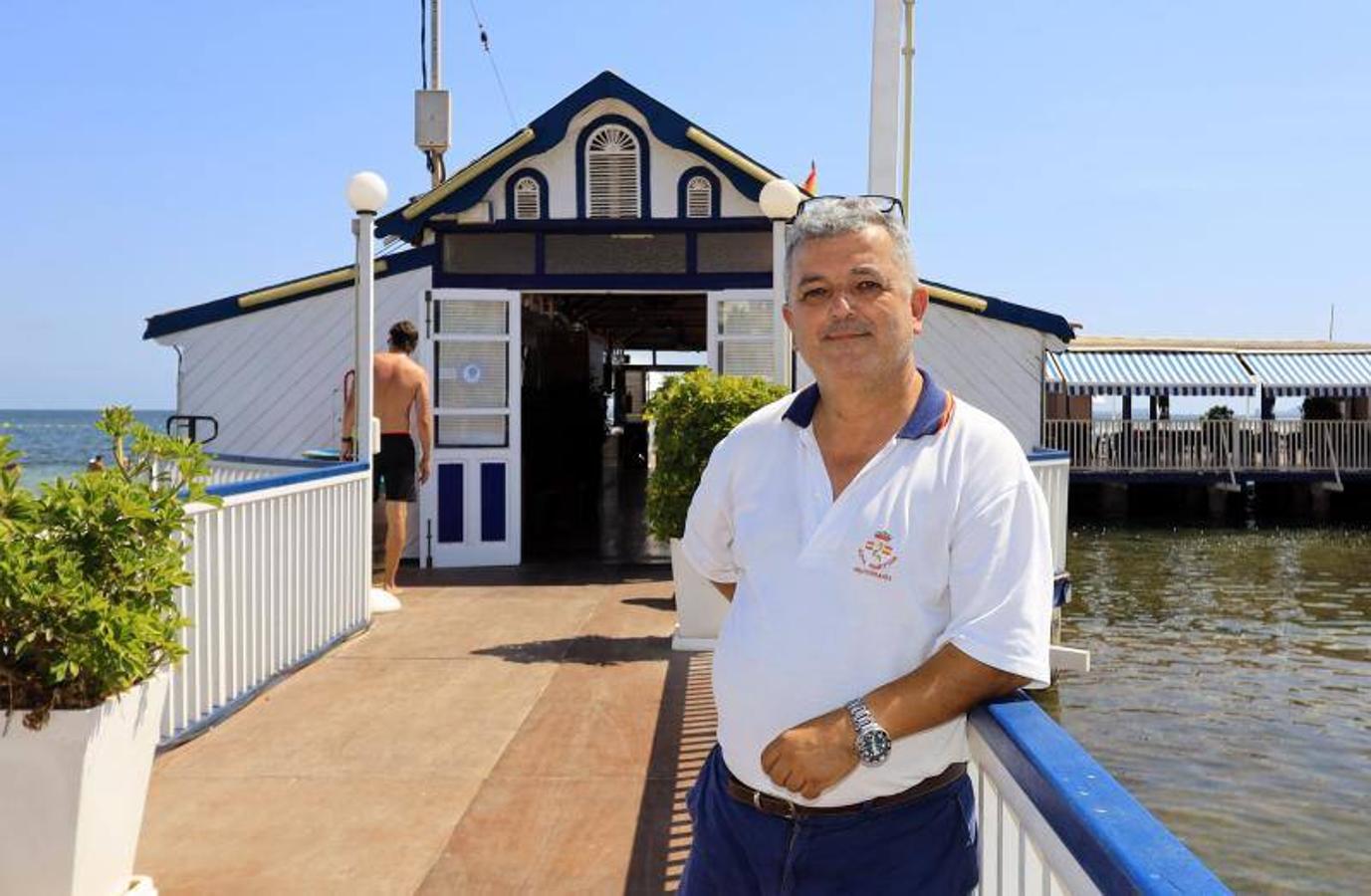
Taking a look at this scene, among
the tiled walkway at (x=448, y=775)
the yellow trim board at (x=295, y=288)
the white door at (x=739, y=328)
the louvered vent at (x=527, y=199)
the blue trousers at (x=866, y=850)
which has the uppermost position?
the louvered vent at (x=527, y=199)

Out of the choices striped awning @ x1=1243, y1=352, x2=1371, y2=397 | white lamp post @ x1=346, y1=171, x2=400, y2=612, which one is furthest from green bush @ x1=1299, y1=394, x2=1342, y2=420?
white lamp post @ x1=346, y1=171, x2=400, y2=612

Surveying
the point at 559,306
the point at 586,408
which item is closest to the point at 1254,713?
the point at 559,306

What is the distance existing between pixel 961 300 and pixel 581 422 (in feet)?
28.5

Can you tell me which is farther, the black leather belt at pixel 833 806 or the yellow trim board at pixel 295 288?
the yellow trim board at pixel 295 288

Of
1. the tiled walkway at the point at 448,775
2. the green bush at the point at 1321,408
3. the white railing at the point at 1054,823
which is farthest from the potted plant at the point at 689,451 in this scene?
the green bush at the point at 1321,408

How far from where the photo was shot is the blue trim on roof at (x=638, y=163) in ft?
33.5

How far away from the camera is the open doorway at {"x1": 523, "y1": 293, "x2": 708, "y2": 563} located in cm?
1223

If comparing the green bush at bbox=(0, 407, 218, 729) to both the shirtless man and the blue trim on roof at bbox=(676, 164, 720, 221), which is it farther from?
the blue trim on roof at bbox=(676, 164, 720, 221)

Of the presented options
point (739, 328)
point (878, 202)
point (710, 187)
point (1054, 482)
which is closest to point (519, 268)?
point (710, 187)

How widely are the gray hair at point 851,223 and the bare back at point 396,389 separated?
6.34m

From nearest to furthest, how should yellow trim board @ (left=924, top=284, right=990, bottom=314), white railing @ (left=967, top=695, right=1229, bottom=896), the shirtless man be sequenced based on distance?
1. white railing @ (left=967, top=695, right=1229, bottom=896)
2. the shirtless man
3. yellow trim board @ (left=924, top=284, right=990, bottom=314)

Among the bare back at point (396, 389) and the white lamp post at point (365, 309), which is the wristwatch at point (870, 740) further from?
the bare back at point (396, 389)

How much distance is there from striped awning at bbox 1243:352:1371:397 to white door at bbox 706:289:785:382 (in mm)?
21152

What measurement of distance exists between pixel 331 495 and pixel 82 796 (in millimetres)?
3702
